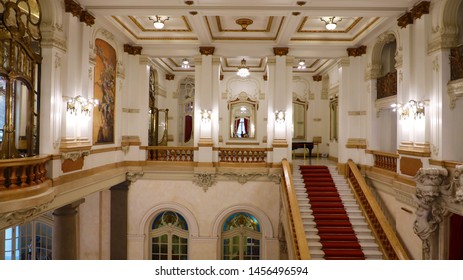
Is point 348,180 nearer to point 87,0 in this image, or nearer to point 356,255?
point 356,255

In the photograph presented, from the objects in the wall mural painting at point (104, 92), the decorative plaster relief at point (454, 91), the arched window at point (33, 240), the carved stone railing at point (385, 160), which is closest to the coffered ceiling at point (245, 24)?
the wall mural painting at point (104, 92)

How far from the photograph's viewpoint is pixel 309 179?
37.8ft

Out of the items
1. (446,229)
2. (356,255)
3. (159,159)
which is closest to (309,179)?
(356,255)

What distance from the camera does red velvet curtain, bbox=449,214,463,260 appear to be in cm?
713

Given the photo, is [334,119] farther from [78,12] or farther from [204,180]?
[78,12]

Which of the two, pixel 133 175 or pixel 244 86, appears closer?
pixel 133 175

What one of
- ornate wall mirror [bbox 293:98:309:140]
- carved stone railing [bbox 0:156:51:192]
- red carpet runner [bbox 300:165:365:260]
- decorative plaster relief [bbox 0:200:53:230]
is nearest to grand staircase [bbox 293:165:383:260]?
red carpet runner [bbox 300:165:365:260]

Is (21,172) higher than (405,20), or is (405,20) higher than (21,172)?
(405,20)

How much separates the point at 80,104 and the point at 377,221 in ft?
29.4

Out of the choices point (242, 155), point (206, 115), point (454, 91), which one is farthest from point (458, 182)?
point (206, 115)

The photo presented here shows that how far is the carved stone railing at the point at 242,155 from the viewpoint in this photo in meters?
12.3

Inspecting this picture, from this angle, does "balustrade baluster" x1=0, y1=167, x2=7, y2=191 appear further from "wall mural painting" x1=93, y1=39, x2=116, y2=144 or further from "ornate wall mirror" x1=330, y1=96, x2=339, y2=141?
"ornate wall mirror" x1=330, y1=96, x2=339, y2=141

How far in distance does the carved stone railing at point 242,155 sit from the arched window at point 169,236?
10.0 ft

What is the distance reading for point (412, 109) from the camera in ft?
28.0
